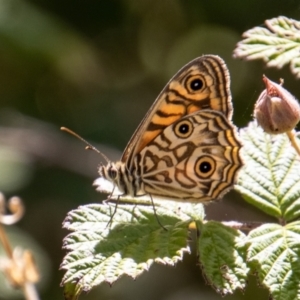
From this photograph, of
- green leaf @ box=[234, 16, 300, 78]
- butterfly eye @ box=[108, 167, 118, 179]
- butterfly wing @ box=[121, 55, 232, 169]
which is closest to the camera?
green leaf @ box=[234, 16, 300, 78]

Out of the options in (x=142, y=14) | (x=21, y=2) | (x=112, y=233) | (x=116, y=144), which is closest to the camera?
(x=112, y=233)

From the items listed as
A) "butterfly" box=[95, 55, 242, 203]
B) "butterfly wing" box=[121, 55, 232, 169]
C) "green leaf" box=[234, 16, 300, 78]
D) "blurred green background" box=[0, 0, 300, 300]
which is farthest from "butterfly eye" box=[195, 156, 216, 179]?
"blurred green background" box=[0, 0, 300, 300]

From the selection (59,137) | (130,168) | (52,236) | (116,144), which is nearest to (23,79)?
(59,137)

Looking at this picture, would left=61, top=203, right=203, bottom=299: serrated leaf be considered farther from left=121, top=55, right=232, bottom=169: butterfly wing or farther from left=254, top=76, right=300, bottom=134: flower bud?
left=254, top=76, right=300, bottom=134: flower bud

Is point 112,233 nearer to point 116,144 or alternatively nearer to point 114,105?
point 116,144

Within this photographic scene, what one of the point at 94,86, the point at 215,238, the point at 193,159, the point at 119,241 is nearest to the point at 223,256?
the point at 215,238

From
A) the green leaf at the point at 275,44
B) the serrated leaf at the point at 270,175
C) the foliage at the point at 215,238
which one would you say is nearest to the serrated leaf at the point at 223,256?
the foliage at the point at 215,238
